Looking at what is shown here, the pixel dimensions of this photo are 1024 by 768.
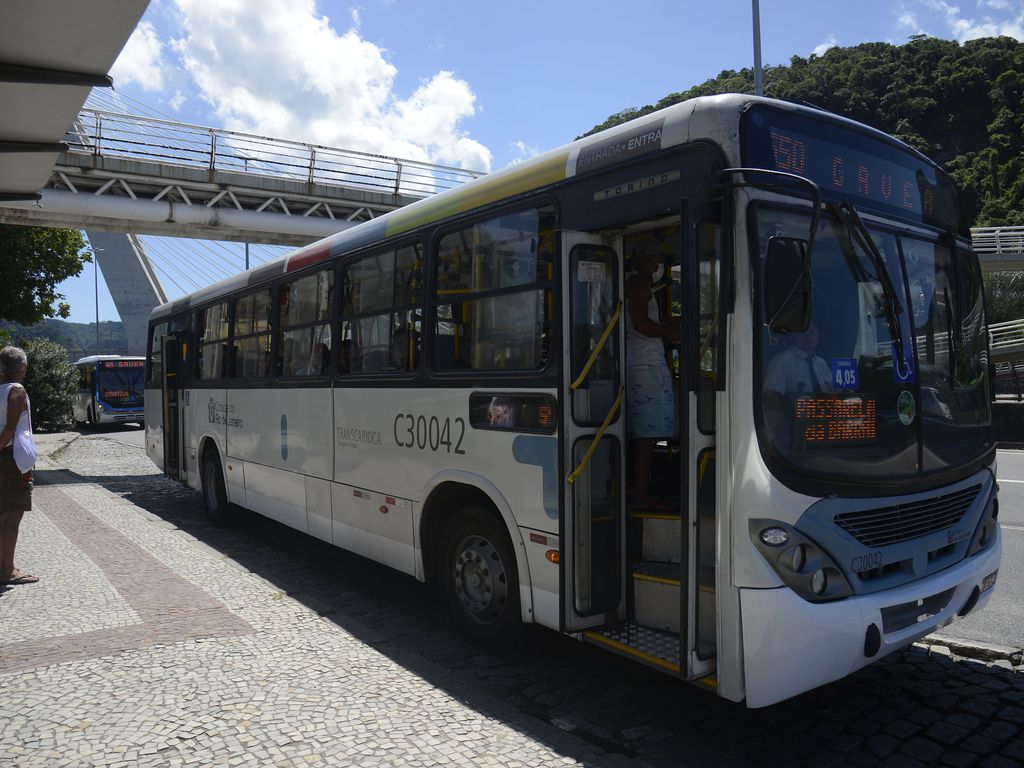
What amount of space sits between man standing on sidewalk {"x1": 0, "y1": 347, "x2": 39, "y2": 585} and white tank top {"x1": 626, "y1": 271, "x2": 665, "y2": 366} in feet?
17.2

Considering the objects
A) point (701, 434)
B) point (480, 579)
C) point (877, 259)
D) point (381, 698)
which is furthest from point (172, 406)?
point (877, 259)

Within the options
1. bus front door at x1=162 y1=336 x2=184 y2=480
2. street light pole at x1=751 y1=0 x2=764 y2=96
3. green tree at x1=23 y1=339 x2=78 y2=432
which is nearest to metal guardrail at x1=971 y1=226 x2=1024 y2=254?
street light pole at x1=751 y1=0 x2=764 y2=96

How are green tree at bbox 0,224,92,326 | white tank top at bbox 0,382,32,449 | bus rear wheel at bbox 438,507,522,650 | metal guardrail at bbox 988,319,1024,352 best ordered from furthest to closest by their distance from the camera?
1. metal guardrail at bbox 988,319,1024,352
2. green tree at bbox 0,224,92,326
3. white tank top at bbox 0,382,32,449
4. bus rear wheel at bbox 438,507,522,650

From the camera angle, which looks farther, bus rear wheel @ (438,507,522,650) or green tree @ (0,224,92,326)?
green tree @ (0,224,92,326)

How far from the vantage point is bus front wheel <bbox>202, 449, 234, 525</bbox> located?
399 inches

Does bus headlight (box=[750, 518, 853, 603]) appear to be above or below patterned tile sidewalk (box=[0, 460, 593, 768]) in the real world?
above

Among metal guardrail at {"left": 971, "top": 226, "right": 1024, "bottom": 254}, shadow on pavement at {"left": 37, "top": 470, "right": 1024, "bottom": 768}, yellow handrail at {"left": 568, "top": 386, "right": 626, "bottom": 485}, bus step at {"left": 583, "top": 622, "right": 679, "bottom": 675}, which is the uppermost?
metal guardrail at {"left": 971, "top": 226, "right": 1024, "bottom": 254}

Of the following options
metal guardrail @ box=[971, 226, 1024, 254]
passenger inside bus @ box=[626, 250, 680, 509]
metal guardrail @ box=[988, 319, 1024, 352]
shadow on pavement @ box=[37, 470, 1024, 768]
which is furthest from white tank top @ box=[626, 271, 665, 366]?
metal guardrail @ box=[971, 226, 1024, 254]

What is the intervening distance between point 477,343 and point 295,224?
20.3 m

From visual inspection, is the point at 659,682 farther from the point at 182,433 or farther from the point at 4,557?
the point at 182,433

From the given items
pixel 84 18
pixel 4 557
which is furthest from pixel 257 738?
pixel 84 18

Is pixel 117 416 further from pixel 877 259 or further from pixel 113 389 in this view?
pixel 877 259

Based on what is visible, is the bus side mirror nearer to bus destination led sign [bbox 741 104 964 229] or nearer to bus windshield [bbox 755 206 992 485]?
bus windshield [bbox 755 206 992 485]

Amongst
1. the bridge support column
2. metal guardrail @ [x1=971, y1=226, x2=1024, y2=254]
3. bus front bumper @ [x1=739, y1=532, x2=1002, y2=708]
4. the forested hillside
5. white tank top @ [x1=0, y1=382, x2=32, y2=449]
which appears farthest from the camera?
the forested hillside
